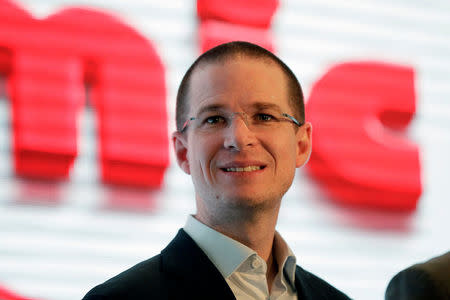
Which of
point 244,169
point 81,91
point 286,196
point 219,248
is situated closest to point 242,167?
point 244,169

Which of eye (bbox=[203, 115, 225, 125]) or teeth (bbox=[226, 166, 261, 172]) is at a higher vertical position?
eye (bbox=[203, 115, 225, 125])

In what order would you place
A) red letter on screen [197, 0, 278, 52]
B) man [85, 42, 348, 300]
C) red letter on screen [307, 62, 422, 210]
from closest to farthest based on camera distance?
man [85, 42, 348, 300]
red letter on screen [197, 0, 278, 52]
red letter on screen [307, 62, 422, 210]

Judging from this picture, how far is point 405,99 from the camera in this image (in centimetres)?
462

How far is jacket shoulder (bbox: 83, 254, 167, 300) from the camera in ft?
4.70

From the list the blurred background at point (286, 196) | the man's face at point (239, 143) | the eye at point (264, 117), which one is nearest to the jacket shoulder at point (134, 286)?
the man's face at point (239, 143)

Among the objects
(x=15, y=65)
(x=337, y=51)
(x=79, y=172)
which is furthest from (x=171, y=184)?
(x=337, y=51)

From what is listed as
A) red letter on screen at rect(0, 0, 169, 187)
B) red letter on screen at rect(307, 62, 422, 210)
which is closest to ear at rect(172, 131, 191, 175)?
red letter on screen at rect(0, 0, 169, 187)

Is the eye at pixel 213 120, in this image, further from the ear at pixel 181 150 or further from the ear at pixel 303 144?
the ear at pixel 303 144

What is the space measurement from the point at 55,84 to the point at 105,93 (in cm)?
33

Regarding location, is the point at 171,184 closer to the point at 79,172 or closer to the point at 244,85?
the point at 79,172

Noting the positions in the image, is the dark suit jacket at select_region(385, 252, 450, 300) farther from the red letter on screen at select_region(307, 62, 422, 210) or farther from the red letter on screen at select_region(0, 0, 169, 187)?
the red letter on screen at select_region(307, 62, 422, 210)

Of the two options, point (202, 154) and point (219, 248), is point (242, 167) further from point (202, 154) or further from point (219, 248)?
point (219, 248)

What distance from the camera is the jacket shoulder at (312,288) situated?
1733mm

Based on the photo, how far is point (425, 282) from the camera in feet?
3.57
